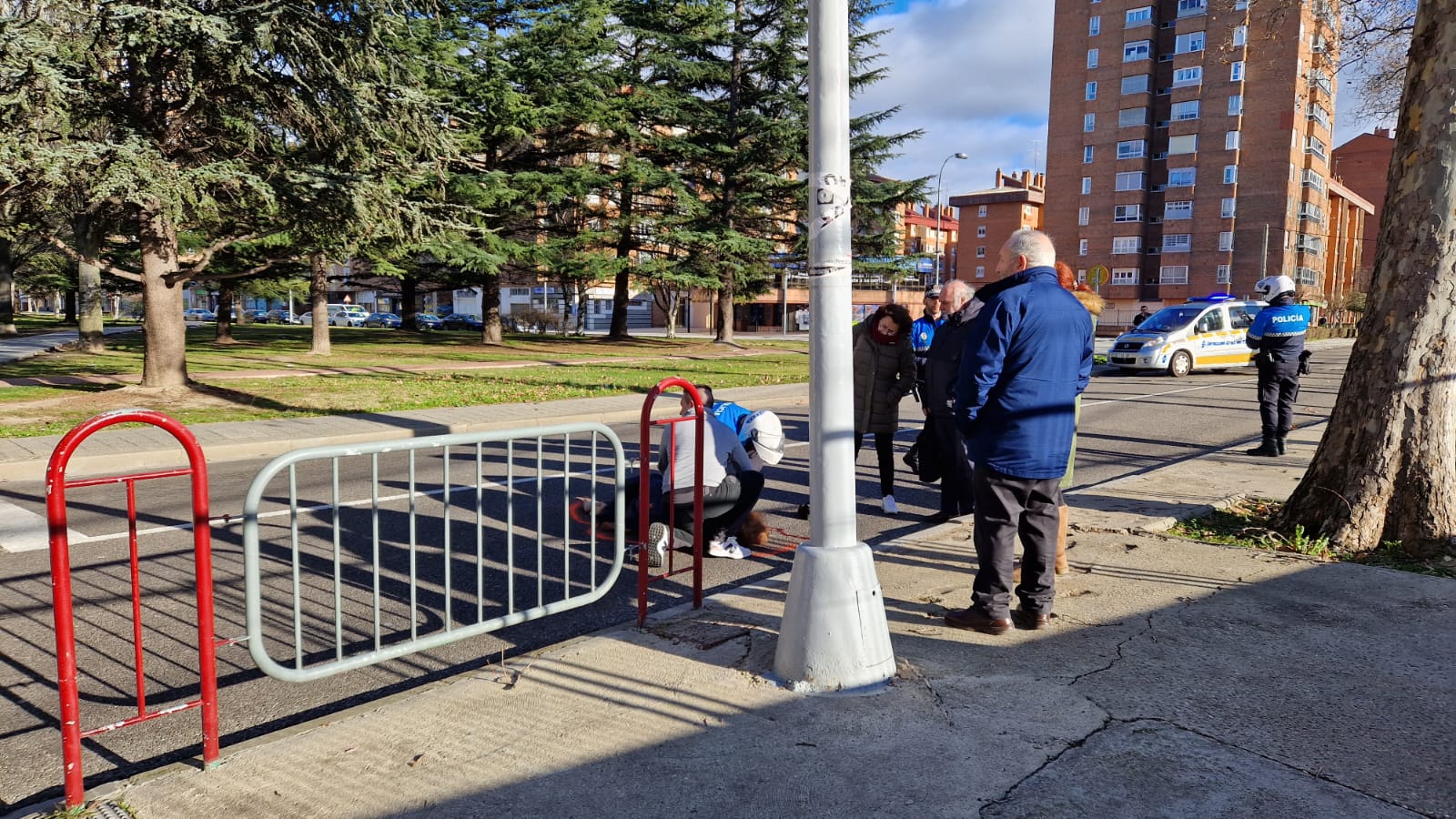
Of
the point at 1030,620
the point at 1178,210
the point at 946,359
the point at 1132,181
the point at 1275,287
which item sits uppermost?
the point at 1132,181

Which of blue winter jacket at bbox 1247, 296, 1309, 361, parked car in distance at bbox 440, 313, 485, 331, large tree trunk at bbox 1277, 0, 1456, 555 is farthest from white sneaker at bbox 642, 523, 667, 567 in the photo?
parked car in distance at bbox 440, 313, 485, 331

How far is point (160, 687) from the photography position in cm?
399

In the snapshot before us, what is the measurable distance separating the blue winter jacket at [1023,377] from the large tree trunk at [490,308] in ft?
101

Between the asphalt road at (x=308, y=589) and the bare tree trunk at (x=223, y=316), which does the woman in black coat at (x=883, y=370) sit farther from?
the bare tree trunk at (x=223, y=316)

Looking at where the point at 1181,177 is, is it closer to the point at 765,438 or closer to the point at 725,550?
the point at 765,438

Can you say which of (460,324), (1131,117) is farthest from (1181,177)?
(460,324)

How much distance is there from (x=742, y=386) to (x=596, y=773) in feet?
55.6

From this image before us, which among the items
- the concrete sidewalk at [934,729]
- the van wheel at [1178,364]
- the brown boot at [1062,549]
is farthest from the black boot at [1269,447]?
the van wheel at [1178,364]

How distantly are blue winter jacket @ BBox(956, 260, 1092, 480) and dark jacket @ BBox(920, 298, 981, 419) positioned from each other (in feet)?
5.84

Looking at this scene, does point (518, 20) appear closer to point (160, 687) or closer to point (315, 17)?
point (315, 17)

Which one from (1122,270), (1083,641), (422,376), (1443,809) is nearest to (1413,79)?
(1083,641)

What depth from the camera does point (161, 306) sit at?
48.6ft

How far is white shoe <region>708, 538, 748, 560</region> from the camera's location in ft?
20.2

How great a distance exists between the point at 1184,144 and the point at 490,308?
6364 centimetres
